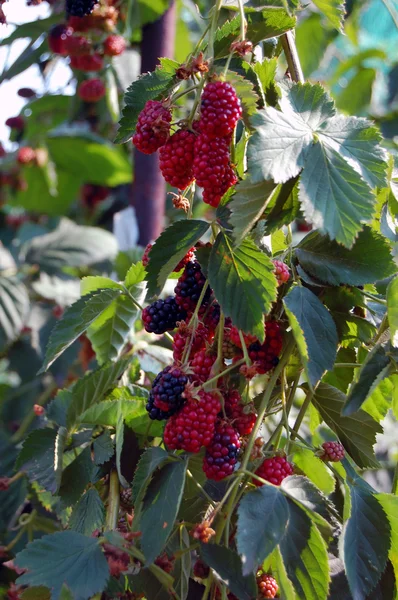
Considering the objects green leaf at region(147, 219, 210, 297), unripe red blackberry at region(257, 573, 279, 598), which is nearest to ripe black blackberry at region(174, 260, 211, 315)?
green leaf at region(147, 219, 210, 297)

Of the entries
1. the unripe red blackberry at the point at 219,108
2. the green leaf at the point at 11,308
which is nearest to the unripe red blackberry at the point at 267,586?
the unripe red blackberry at the point at 219,108

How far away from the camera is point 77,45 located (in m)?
1.27

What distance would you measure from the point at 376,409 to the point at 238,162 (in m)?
0.26

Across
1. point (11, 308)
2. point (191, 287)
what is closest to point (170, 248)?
point (191, 287)

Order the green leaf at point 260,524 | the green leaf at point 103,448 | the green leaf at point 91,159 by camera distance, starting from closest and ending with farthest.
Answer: the green leaf at point 260,524 → the green leaf at point 103,448 → the green leaf at point 91,159

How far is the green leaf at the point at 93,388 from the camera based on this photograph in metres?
0.77

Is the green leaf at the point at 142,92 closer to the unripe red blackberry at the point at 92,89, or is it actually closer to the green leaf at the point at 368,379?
the green leaf at the point at 368,379

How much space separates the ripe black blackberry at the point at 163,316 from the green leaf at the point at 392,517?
232 mm

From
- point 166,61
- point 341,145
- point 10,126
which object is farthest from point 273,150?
point 10,126

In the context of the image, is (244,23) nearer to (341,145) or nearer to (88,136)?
(341,145)

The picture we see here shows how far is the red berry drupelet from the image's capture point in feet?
1.89

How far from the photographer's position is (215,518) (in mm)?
586

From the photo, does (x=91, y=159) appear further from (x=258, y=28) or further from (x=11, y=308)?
(x=258, y=28)

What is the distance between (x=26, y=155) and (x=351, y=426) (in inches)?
57.4
